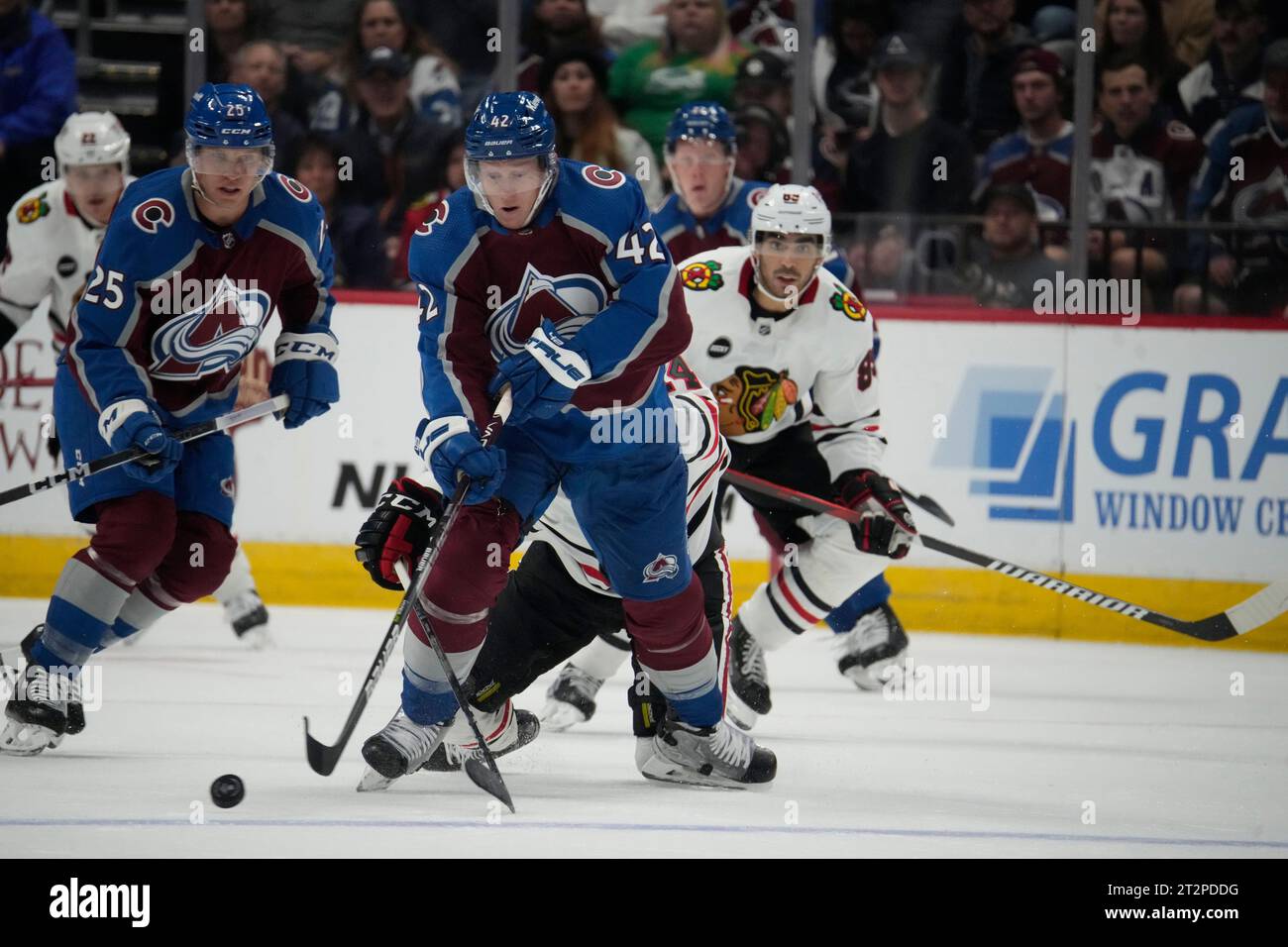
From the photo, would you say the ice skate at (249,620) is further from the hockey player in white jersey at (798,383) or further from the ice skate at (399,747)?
the ice skate at (399,747)

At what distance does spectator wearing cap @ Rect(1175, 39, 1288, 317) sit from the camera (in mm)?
6297

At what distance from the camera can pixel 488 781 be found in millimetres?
3459

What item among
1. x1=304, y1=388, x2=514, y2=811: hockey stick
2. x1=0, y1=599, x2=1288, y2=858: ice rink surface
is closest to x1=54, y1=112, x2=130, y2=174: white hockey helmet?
x1=0, y1=599, x2=1288, y2=858: ice rink surface

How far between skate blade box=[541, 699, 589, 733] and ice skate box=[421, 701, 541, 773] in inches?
16.8

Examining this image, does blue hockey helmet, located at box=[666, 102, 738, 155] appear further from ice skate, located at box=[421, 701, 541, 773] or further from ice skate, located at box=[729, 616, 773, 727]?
ice skate, located at box=[421, 701, 541, 773]

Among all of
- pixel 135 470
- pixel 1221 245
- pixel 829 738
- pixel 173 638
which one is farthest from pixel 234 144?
pixel 1221 245

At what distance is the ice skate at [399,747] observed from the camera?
11.5ft

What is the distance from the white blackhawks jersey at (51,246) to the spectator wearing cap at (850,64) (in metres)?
2.50

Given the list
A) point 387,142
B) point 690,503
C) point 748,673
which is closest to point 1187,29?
point 387,142

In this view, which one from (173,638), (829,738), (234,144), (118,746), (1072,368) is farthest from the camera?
(1072,368)

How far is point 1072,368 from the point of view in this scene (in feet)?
20.5

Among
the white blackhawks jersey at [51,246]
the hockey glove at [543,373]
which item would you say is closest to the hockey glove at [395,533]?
the hockey glove at [543,373]

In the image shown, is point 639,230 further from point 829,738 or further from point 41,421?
point 41,421

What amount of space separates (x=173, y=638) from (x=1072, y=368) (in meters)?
3.05
